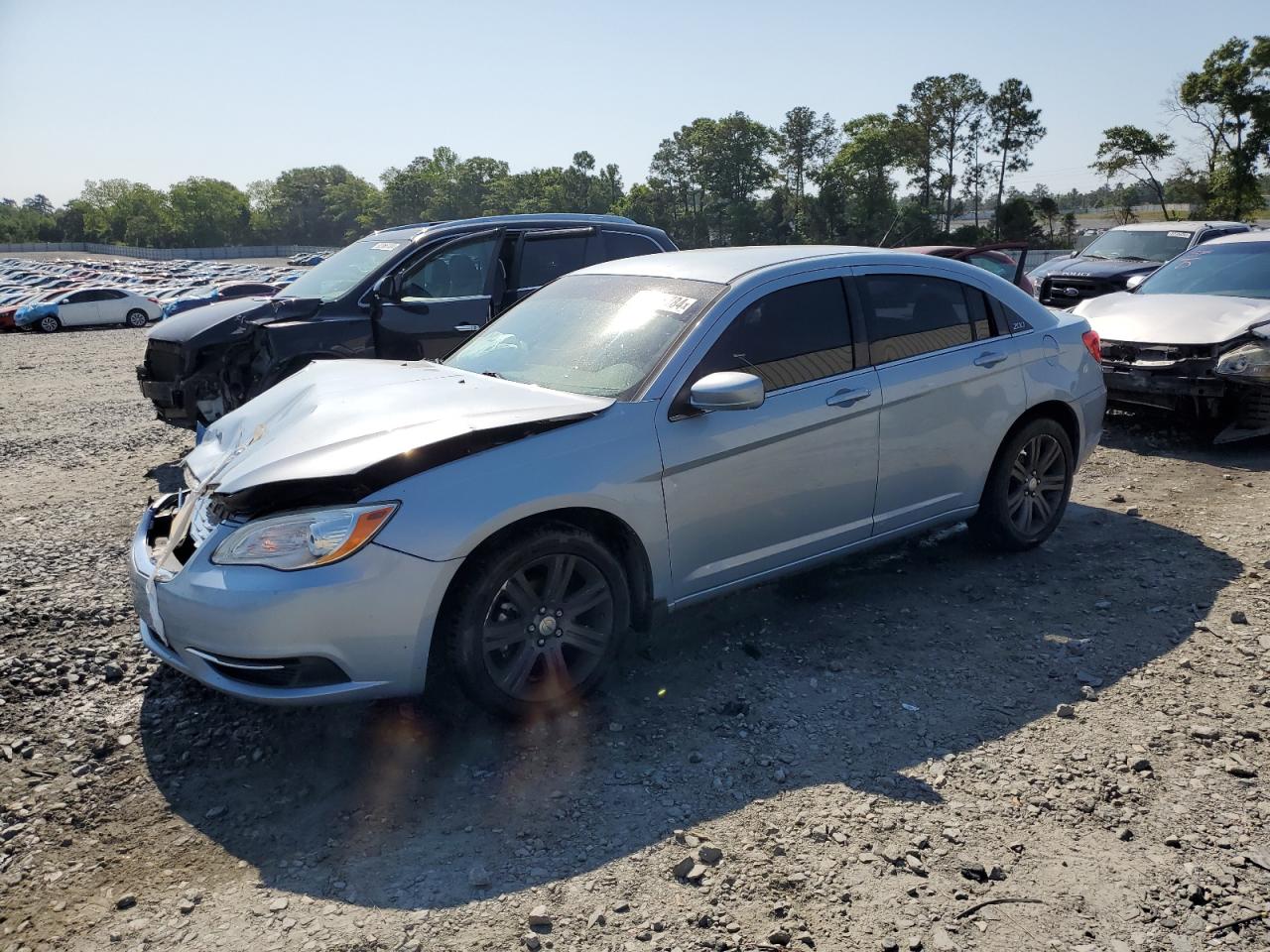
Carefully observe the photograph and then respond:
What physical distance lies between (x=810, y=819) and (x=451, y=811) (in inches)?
47.0

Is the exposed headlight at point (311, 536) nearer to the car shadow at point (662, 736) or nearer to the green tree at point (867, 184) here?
the car shadow at point (662, 736)

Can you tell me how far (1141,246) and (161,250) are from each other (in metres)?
146

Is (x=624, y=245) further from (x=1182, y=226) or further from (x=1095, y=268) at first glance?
(x=1182, y=226)

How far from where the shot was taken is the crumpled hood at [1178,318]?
764 centimetres

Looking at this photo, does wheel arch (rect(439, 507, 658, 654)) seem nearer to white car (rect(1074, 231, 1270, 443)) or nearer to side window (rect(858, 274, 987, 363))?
side window (rect(858, 274, 987, 363))

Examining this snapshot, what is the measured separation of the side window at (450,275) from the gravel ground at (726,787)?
356 cm

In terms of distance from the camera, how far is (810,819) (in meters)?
3.12

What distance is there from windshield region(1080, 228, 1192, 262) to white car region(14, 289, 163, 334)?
28756mm

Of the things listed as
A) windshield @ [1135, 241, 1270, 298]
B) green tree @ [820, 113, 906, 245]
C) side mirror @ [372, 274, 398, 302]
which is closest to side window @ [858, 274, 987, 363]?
side mirror @ [372, 274, 398, 302]

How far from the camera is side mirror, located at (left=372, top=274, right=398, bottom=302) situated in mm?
7617

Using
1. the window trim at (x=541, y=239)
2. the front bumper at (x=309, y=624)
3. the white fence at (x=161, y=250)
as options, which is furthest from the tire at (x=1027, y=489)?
the white fence at (x=161, y=250)

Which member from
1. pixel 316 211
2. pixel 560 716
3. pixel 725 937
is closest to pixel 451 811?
pixel 560 716

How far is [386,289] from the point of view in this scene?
766 centimetres

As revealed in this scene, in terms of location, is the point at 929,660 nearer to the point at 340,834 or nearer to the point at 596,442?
Answer: the point at 596,442
